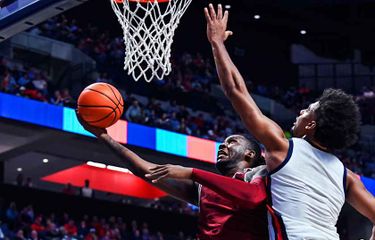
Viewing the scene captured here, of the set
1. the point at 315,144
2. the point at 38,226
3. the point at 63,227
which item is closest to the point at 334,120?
the point at 315,144

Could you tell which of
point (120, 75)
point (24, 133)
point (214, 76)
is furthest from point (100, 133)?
point (214, 76)

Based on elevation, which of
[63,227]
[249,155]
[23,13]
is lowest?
[63,227]

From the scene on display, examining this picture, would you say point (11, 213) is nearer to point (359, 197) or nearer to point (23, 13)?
point (23, 13)

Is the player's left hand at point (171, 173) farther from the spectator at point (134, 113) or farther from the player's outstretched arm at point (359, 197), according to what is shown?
the spectator at point (134, 113)

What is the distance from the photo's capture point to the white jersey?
356cm

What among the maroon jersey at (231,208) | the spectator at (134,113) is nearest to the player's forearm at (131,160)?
the maroon jersey at (231,208)

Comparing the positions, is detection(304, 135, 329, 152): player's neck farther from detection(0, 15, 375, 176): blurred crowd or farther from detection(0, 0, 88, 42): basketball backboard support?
detection(0, 15, 375, 176): blurred crowd

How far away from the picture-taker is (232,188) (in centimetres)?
363

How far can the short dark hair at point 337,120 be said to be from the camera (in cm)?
357

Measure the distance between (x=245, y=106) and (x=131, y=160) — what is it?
77 cm

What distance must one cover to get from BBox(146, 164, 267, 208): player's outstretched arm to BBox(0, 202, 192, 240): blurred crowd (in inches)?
397

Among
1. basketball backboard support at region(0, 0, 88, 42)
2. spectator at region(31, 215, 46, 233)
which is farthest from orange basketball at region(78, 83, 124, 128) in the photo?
spectator at region(31, 215, 46, 233)

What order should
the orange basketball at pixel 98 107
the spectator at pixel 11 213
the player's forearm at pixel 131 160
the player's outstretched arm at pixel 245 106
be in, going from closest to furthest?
the player's outstretched arm at pixel 245 106, the player's forearm at pixel 131 160, the orange basketball at pixel 98 107, the spectator at pixel 11 213

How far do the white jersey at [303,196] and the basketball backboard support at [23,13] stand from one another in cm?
351
